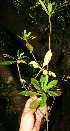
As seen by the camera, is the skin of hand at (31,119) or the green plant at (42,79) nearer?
the green plant at (42,79)

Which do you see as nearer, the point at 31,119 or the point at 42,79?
the point at 42,79

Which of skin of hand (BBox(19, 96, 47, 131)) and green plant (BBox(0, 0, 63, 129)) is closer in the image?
green plant (BBox(0, 0, 63, 129))

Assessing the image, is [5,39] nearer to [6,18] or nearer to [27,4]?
[6,18]

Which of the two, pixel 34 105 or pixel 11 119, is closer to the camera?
pixel 34 105

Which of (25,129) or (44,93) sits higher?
(44,93)

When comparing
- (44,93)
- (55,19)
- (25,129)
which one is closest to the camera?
(44,93)

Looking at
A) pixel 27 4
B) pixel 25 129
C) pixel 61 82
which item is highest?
pixel 27 4

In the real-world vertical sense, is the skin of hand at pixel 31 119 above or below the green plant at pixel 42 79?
below

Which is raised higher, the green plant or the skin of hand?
the green plant

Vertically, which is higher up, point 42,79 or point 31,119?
point 42,79

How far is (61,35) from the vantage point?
2494 millimetres

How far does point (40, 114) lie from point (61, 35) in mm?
1434

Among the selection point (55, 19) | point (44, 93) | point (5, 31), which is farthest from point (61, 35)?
point (44, 93)

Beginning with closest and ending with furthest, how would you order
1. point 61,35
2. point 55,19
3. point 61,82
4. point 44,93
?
point 44,93
point 61,82
point 61,35
point 55,19
